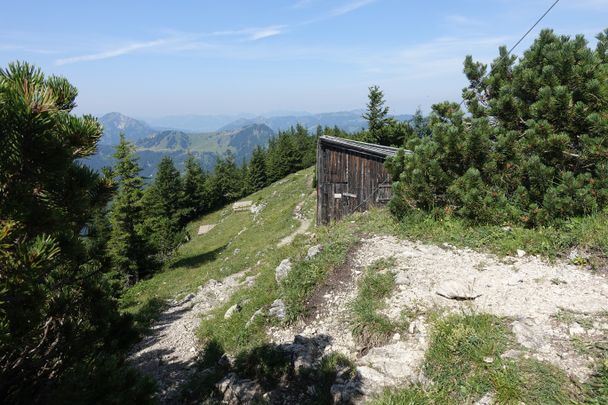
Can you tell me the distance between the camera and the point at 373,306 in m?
7.75

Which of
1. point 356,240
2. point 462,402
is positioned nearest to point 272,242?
point 356,240

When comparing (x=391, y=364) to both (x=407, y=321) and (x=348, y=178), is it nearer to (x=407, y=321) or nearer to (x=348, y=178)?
(x=407, y=321)

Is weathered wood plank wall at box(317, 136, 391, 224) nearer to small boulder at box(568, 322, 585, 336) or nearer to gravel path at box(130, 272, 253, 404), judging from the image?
gravel path at box(130, 272, 253, 404)

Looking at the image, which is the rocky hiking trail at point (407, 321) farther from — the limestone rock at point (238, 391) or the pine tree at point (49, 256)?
the pine tree at point (49, 256)

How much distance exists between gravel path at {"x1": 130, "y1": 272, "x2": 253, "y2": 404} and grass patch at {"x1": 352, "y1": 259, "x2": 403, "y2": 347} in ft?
13.8

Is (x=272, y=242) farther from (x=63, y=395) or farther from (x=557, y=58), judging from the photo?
(x=63, y=395)

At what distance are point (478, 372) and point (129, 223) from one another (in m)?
24.5

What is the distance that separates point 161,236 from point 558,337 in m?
29.7

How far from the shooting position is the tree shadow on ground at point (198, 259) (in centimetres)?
2815

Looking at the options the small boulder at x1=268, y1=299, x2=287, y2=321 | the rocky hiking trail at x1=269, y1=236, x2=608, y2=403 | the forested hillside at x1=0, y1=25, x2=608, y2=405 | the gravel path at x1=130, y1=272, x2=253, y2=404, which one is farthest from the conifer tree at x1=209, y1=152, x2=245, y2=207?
the rocky hiking trail at x1=269, y1=236, x2=608, y2=403

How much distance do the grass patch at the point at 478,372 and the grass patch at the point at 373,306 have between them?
105cm

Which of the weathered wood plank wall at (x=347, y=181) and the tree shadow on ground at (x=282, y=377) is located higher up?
Result: the weathered wood plank wall at (x=347, y=181)

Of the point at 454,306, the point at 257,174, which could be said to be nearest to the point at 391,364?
the point at 454,306

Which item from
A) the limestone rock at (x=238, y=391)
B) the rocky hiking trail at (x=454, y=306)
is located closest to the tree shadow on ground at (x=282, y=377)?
the limestone rock at (x=238, y=391)
